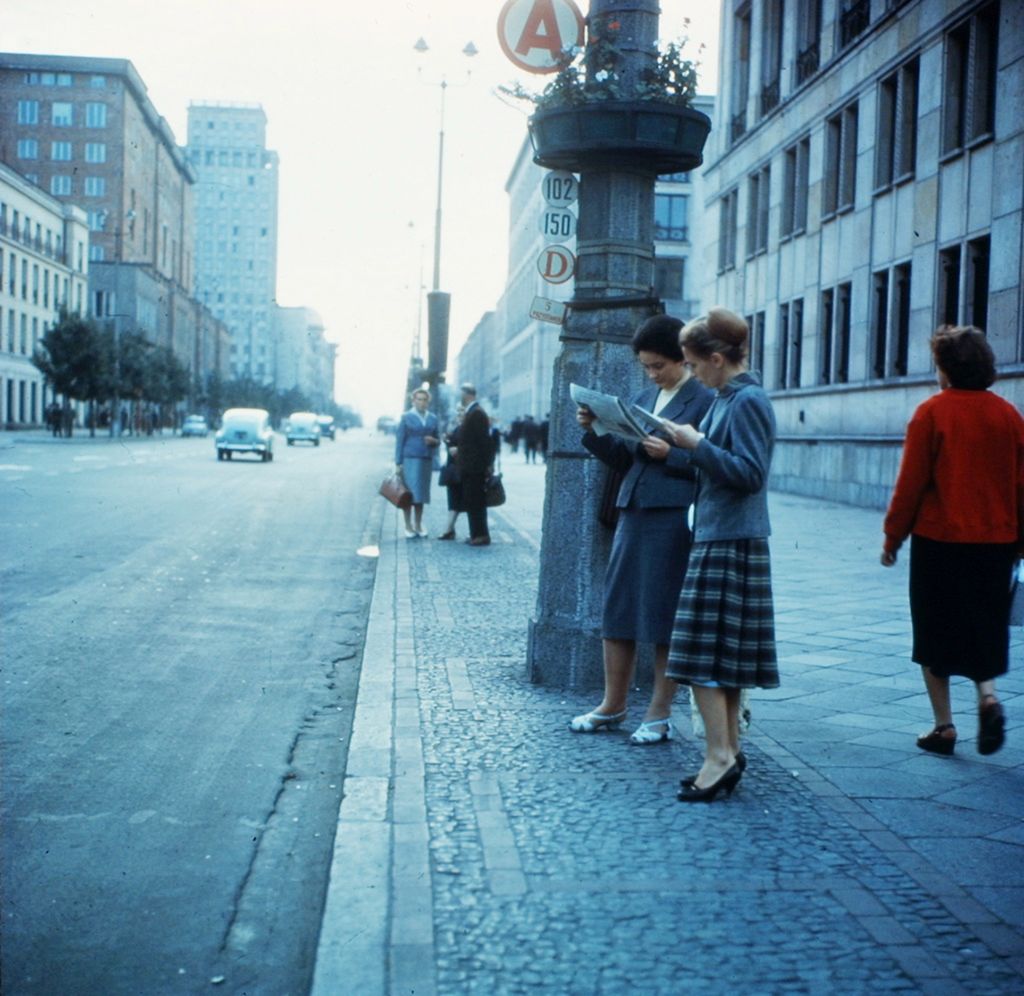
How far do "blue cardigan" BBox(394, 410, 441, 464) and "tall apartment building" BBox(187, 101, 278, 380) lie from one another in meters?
90.1

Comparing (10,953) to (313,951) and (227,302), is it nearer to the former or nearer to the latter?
(313,951)

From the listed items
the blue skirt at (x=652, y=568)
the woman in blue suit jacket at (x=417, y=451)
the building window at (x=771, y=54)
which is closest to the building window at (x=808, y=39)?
the building window at (x=771, y=54)

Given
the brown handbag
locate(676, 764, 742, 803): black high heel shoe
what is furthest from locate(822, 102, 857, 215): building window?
locate(676, 764, 742, 803): black high heel shoe

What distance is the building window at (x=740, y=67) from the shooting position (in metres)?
36.9

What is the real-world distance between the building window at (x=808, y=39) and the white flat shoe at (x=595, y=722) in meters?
27.2

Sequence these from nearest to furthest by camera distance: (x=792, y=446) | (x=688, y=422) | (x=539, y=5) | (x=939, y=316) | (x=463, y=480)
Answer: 1. (x=688, y=422)
2. (x=539, y=5)
3. (x=463, y=480)
4. (x=939, y=316)
5. (x=792, y=446)

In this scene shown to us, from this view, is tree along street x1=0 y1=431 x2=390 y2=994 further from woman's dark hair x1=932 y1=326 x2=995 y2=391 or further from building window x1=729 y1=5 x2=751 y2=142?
building window x1=729 y1=5 x2=751 y2=142

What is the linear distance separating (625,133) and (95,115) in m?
81.0

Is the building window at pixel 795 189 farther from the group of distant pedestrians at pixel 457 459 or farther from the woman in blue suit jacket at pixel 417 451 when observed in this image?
the woman in blue suit jacket at pixel 417 451

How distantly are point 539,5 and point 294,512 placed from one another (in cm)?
1432

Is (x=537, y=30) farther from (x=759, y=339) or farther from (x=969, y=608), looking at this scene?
(x=759, y=339)

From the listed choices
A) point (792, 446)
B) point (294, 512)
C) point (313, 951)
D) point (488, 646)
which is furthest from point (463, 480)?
point (792, 446)

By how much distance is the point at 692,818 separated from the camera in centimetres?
471

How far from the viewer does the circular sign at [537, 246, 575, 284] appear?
7559mm
